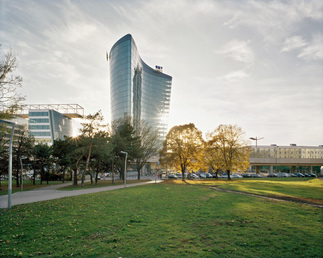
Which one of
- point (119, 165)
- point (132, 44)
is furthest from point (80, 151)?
point (132, 44)

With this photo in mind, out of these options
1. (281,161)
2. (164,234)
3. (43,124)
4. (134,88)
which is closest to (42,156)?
(164,234)

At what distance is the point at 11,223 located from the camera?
10.1 m

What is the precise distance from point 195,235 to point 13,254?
6.31 m

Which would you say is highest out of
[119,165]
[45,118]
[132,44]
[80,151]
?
[132,44]

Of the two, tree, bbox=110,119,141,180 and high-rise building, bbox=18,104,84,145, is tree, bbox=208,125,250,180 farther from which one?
high-rise building, bbox=18,104,84,145

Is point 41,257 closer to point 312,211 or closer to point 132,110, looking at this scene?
point 312,211

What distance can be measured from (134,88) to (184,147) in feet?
239

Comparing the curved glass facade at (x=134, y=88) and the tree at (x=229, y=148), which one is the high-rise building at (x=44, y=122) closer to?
the curved glass facade at (x=134, y=88)

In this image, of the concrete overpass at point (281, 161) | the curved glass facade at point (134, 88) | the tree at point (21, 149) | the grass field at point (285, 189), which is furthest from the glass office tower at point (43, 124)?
the concrete overpass at point (281, 161)

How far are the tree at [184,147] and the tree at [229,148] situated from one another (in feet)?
18.5

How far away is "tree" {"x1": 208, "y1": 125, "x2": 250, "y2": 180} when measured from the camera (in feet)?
159

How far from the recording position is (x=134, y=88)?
111625 mm

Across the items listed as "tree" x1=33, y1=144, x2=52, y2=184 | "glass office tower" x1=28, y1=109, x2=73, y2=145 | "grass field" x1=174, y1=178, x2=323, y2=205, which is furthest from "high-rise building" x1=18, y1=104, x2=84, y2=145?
"grass field" x1=174, y1=178, x2=323, y2=205

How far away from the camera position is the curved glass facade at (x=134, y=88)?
109 meters
